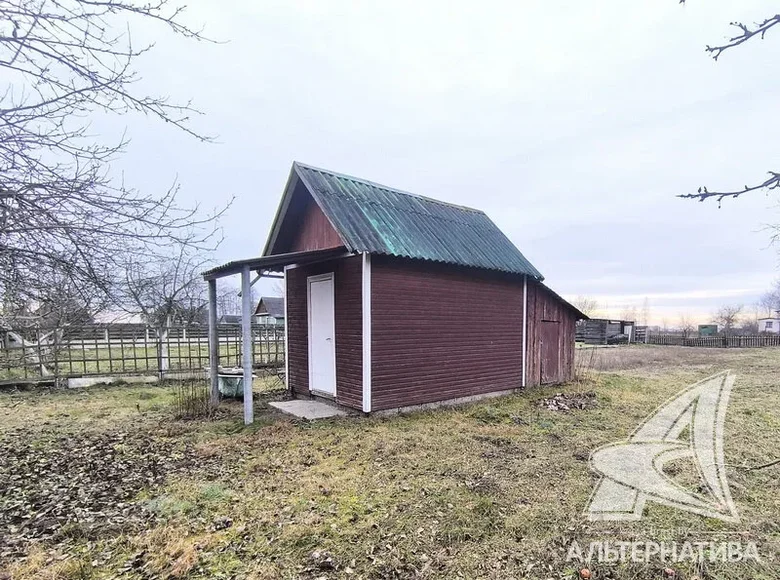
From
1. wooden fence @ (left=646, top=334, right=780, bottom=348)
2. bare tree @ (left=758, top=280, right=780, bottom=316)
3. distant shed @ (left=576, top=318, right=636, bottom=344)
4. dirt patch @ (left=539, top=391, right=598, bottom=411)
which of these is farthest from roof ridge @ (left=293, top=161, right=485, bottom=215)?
bare tree @ (left=758, top=280, right=780, bottom=316)

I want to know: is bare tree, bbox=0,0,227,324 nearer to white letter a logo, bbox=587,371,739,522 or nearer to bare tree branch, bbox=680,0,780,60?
bare tree branch, bbox=680,0,780,60

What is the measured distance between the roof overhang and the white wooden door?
822 mm

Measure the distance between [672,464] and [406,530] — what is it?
3.31 meters

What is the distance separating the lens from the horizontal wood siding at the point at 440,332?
662 cm

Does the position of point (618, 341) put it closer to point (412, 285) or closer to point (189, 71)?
point (412, 285)

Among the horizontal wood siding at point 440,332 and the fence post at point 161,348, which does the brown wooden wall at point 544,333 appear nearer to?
the horizontal wood siding at point 440,332

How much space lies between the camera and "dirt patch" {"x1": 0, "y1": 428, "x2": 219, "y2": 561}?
3016 millimetres

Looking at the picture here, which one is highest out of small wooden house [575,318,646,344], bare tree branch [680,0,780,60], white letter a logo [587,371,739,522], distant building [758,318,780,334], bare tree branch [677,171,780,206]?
bare tree branch [680,0,780,60]

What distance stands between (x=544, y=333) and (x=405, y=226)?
185 inches

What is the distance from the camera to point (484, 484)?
3.81 m

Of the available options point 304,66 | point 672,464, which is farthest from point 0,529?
point 304,66

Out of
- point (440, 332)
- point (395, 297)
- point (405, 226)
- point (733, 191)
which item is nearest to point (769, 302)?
point (440, 332)

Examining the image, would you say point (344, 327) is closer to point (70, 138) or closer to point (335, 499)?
point (335, 499)

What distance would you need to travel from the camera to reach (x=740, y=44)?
67.7 inches
